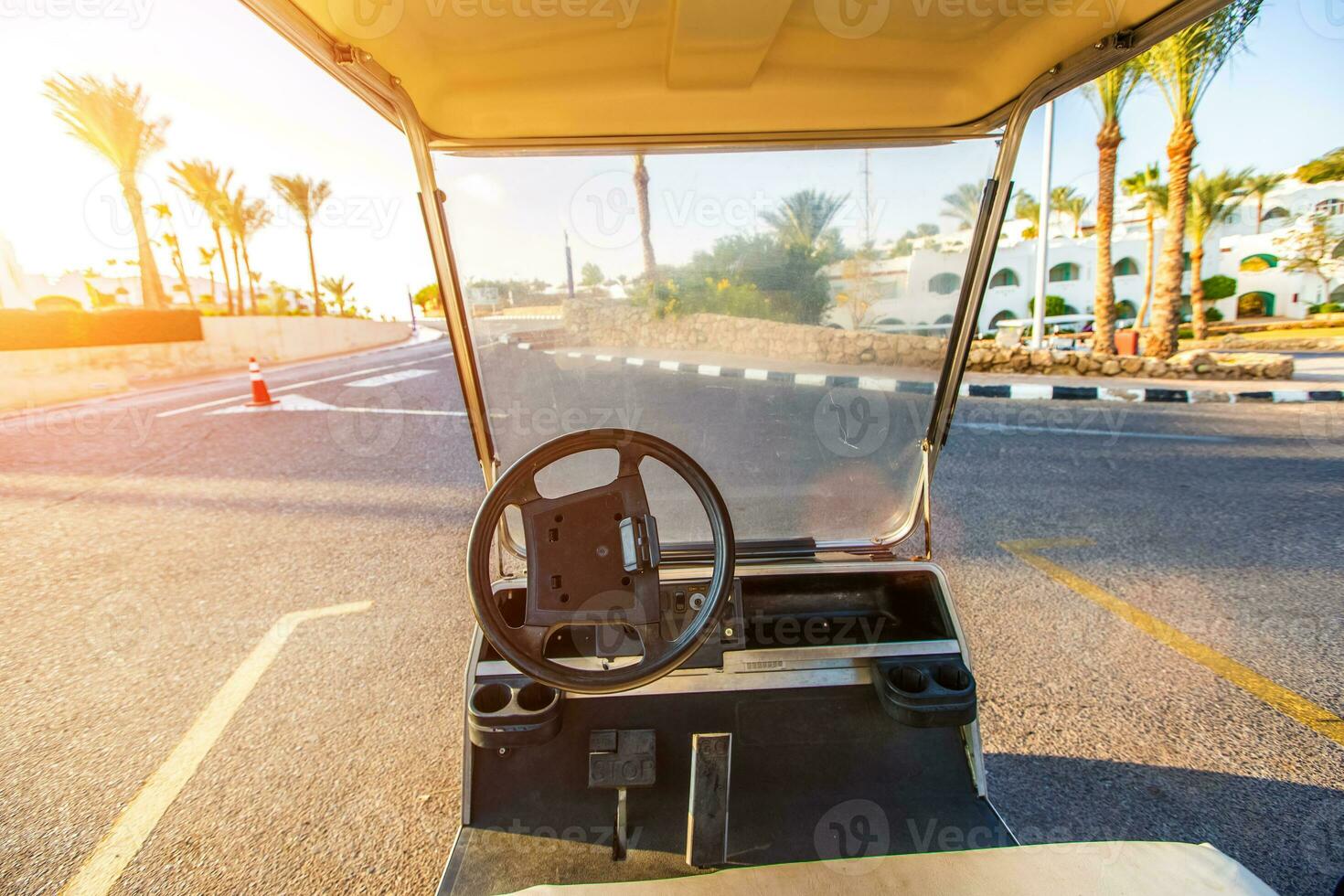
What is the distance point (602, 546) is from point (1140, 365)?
44.8 feet

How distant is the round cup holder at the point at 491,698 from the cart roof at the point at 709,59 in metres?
1.41

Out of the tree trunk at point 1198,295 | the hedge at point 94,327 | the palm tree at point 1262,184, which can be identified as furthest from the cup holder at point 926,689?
the palm tree at point 1262,184

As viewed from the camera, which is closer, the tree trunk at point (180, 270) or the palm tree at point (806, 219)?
the palm tree at point (806, 219)

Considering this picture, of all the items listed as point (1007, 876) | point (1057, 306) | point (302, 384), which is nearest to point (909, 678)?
point (1007, 876)

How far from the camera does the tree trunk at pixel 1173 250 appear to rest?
12719mm

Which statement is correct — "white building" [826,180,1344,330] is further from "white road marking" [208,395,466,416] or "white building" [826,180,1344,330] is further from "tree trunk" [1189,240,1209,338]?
"white road marking" [208,395,466,416]

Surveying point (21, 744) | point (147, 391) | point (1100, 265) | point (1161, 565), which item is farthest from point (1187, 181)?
point (147, 391)

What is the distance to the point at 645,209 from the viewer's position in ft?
5.66

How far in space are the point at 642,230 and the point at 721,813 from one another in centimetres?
145

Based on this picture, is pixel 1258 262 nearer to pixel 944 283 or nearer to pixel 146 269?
pixel 944 283

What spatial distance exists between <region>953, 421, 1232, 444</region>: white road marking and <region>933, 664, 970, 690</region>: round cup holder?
5.83m

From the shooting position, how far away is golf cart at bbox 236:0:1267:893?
4.72ft

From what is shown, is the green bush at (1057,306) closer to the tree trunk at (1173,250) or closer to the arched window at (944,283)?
the tree trunk at (1173,250)

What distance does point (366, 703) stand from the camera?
2.51m
